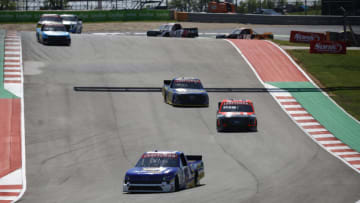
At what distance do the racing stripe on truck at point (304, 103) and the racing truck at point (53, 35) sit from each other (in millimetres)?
13555

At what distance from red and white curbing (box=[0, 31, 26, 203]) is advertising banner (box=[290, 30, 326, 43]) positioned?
26.0 meters

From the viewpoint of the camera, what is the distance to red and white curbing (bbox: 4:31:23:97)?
111 feet

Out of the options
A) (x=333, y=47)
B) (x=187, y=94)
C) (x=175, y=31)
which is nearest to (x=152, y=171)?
(x=187, y=94)

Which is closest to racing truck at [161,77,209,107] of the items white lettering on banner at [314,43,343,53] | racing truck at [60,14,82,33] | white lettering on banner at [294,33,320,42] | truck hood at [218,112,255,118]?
truck hood at [218,112,255,118]

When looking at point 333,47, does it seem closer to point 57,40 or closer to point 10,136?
point 57,40

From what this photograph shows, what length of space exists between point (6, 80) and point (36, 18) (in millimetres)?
43423

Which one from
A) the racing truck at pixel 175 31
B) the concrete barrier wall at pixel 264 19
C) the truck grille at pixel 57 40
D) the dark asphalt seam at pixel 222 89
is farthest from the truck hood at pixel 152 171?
the concrete barrier wall at pixel 264 19

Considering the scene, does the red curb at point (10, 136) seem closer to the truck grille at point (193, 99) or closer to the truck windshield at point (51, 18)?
the truck grille at point (193, 99)

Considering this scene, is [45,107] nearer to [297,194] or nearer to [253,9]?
[297,194]

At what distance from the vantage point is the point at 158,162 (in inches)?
714

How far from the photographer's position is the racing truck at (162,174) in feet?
55.9

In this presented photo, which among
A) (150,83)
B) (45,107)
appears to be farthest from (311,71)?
(45,107)

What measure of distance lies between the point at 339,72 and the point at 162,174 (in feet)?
99.3

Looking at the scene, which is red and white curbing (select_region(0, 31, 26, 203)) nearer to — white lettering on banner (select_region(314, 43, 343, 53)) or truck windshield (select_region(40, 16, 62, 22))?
truck windshield (select_region(40, 16, 62, 22))
